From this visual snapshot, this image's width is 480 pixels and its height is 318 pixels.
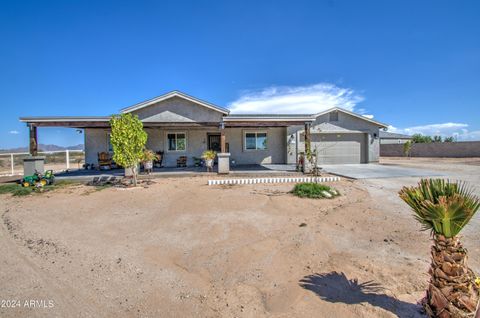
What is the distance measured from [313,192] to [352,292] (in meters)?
5.25

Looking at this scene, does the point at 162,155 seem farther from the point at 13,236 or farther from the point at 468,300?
the point at 468,300

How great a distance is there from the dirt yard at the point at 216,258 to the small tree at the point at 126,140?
2878mm

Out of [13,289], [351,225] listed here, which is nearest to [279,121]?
[351,225]

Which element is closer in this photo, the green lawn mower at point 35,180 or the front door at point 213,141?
the green lawn mower at point 35,180

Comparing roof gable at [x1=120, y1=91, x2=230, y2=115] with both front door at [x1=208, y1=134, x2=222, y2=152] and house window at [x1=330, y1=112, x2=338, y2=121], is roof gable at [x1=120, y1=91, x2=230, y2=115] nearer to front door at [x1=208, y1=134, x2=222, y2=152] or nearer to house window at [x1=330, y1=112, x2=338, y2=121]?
front door at [x1=208, y1=134, x2=222, y2=152]

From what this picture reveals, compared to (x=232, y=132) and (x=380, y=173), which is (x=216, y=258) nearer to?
(x=380, y=173)

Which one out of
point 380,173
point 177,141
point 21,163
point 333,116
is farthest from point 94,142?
point 21,163

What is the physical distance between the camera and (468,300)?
2.48m

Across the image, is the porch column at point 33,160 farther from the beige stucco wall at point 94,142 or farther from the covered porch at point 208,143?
the beige stucco wall at point 94,142

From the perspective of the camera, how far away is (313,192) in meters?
8.55

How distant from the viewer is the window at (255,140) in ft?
58.6

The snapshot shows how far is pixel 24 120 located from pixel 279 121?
41.9 feet

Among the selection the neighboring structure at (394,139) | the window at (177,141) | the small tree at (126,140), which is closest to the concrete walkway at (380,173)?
the window at (177,141)

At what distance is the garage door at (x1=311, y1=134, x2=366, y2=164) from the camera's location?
→ 19547 mm
